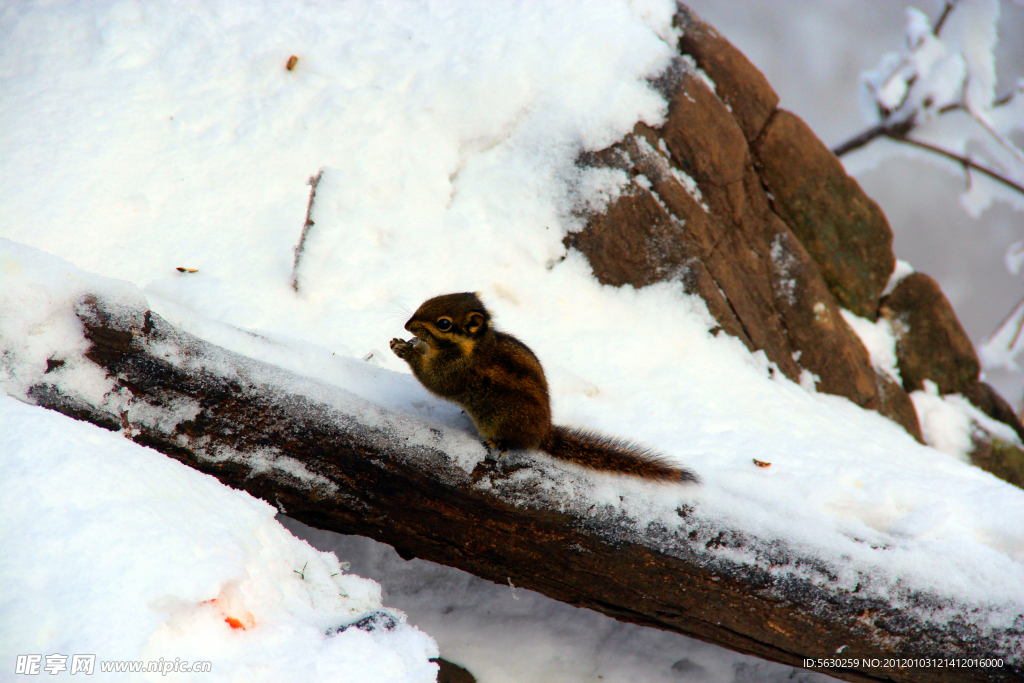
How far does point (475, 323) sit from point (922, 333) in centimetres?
521

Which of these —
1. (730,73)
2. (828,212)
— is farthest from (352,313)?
(828,212)

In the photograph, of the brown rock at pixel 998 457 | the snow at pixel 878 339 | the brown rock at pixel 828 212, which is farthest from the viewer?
the snow at pixel 878 339

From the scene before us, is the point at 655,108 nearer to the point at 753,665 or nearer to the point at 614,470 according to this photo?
the point at 614,470

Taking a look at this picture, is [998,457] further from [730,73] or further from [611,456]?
[611,456]

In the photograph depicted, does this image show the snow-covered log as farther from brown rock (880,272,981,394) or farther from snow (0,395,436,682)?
brown rock (880,272,981,394)

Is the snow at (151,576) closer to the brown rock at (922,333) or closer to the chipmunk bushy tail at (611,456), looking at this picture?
the chipmunk bushy tail at (611,456)

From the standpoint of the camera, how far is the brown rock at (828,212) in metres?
5.14

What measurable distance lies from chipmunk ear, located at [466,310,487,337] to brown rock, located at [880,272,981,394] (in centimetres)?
491

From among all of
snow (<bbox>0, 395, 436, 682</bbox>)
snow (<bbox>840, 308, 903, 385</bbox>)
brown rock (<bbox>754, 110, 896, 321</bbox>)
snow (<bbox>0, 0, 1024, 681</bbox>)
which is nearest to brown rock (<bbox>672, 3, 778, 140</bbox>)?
brown rock (<bbox>754, 110, 896, 321</bbox>)

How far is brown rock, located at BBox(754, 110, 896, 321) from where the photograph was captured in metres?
5.14

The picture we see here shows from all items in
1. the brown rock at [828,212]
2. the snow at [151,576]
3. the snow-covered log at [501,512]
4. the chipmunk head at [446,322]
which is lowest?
the snow at [151,576]

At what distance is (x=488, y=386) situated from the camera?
2.50 m

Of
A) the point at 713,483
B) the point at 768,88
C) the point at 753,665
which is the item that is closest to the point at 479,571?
the point at 713,483

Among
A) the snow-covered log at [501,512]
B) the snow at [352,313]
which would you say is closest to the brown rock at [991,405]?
the snow at [352,313]
